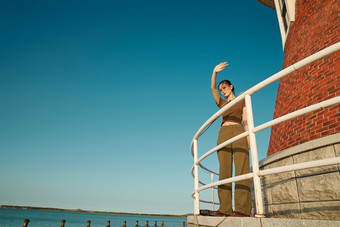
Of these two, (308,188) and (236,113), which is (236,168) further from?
(308,188)

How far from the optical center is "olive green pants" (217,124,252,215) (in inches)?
97.0

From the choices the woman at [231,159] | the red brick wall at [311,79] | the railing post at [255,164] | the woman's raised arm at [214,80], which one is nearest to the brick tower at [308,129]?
the red brick wall at [311,79]

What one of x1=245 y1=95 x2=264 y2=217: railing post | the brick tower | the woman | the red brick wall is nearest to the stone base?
the brick tower

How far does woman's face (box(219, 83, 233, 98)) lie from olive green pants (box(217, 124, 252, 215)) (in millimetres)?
527

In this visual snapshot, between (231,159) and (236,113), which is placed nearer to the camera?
(231,159)

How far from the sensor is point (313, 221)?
1.53 meters

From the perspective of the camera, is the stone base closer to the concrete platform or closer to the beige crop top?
the beige crop top

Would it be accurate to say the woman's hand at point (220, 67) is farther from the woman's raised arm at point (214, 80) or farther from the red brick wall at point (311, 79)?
the red brick wall at point (311, 79)

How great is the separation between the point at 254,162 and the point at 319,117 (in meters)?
2.33

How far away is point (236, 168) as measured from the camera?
8.82 feet

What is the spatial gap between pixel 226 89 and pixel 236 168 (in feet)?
3.68

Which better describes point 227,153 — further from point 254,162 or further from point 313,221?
point 313,221

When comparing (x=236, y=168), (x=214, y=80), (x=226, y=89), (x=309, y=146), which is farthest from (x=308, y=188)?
(x=214, y=80)

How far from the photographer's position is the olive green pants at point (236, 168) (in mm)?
2465
